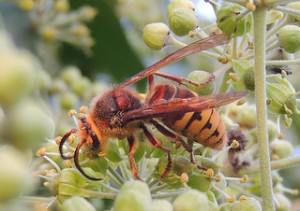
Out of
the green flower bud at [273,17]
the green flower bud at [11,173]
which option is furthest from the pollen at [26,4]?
the green flower bud at [11,173]

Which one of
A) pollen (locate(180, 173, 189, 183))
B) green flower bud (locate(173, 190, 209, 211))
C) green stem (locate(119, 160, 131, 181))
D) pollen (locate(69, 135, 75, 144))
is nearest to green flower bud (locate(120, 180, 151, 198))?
green flower bud (locate(173, 190, 209, 211))

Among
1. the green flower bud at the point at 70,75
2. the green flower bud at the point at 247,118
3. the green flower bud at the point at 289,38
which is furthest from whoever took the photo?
the green flower bud at the point at 70,75

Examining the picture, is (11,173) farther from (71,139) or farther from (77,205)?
(71,139)

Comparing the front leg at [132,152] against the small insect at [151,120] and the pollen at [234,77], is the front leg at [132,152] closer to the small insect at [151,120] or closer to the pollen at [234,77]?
the small insect at [151,120]

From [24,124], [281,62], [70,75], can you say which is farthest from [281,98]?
[70,75]

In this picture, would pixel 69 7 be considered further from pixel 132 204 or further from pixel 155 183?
pixel 132 204
